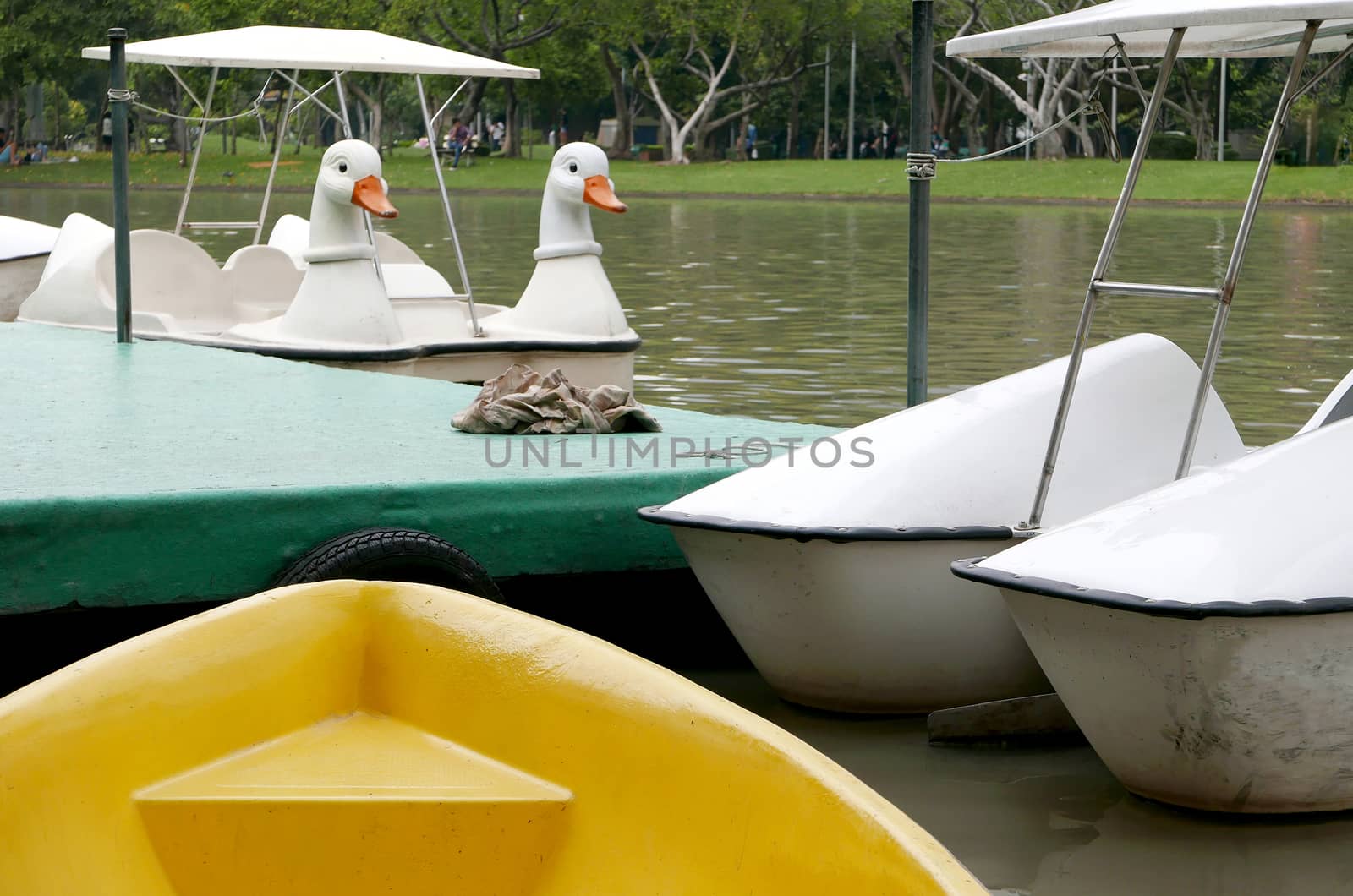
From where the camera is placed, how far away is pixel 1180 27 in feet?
14.9

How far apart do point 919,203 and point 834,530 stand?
1.65 m

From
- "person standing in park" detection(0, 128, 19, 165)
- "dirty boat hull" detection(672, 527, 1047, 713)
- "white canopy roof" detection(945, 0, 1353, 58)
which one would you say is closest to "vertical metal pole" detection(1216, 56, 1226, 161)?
"person standing in park" detection(0, 128, 19, 165)

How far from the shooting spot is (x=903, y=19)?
168 feet

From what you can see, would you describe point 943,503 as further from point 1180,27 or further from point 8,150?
point 8,150

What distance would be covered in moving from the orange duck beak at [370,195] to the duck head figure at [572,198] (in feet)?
3.97

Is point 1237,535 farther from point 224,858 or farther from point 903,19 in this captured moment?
point 903,19

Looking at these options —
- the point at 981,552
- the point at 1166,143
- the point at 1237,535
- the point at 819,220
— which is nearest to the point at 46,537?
the point at 981,552

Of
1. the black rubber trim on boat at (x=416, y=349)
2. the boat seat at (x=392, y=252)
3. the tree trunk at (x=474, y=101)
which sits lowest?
the black rubber trim on boat at (x=416, y=349)

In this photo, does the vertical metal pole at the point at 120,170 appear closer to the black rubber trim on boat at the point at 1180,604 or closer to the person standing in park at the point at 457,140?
the black rubber trim on boat at the point at 1180,604

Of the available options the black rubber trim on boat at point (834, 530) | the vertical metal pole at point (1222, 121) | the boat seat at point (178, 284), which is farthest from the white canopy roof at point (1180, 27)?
the vertical metal pole at point (1222, 121)

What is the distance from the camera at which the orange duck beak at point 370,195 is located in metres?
9.40

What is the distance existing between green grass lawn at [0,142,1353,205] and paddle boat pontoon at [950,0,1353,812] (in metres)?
31.9

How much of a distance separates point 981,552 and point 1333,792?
1.09 m

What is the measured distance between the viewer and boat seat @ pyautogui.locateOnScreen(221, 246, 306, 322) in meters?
11.9
